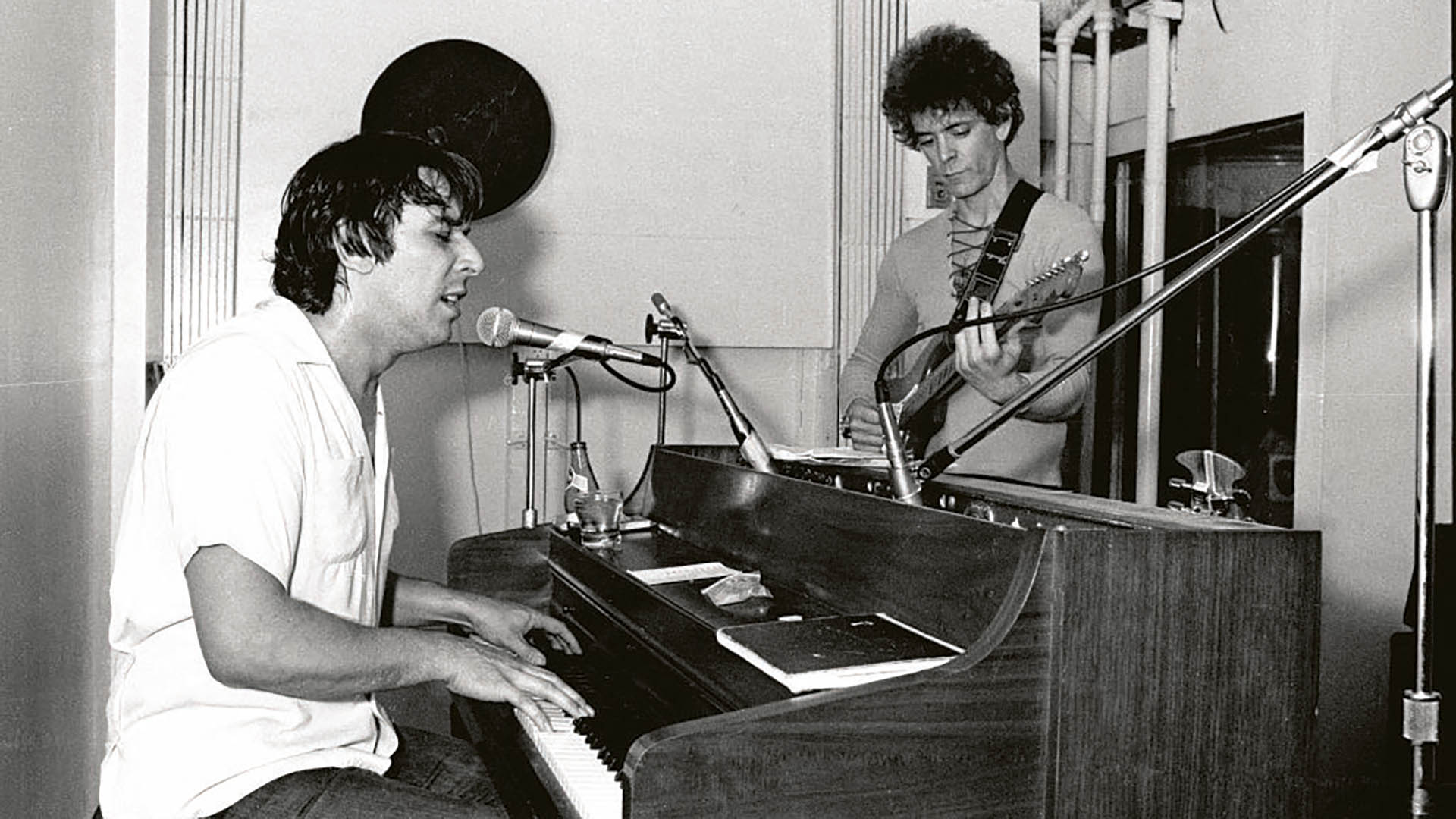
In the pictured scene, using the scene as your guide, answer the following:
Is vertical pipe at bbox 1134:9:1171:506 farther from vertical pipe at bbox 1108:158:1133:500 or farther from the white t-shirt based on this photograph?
the white t-shirt

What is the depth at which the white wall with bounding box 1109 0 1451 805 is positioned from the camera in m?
3.68

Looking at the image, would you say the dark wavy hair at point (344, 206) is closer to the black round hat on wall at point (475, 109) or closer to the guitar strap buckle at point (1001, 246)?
the guitar strap buckle at point (1001, 246)

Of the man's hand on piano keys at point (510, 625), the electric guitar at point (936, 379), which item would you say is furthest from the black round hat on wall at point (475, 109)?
the man's hand on piano keys at point (510, 625)

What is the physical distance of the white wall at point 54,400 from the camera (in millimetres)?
2275

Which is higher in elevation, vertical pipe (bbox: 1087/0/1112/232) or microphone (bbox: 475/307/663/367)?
vertical pipe (bbox: 1087/0/1112/232)

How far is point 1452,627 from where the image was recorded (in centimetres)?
280

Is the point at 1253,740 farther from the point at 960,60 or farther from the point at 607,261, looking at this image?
the point at 607,261

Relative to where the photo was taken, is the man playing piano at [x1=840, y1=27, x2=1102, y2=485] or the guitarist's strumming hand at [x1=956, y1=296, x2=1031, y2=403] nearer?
the guitarist's strumming hand at [x1=956, y1=296, x2=1031, y2=403]

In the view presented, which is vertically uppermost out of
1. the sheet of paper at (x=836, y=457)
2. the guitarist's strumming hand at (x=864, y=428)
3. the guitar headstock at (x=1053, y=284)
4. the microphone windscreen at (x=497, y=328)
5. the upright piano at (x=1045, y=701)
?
the guitar headstock at (x=1053, y=284)

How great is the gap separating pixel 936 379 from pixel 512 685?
1388 millimetres

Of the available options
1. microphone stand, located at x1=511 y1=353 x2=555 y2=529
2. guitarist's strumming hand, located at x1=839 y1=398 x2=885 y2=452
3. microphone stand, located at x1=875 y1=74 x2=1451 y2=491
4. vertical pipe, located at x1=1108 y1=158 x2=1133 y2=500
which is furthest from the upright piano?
vertical pipe, located at x1=1108 y1=158 x2=1133 y2=500

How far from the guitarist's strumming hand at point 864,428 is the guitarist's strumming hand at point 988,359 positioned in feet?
1.19

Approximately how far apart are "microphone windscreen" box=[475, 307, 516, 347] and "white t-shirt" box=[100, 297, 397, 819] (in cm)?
87

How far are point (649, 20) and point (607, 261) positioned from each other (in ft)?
2.56
